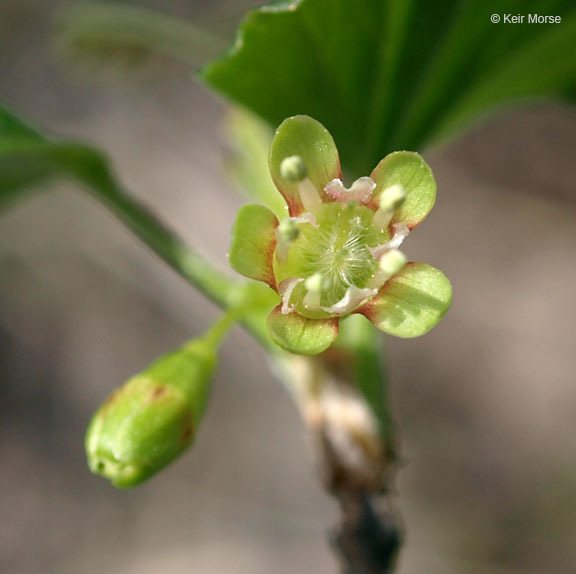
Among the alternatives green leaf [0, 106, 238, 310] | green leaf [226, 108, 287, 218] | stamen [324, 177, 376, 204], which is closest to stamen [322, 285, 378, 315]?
stamen [324, 177, 376, 204]

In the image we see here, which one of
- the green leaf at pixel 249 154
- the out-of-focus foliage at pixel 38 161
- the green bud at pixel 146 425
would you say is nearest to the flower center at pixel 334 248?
the green bud at pixel 146 425

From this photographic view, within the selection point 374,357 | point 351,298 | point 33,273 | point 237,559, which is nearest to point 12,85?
point 33,273

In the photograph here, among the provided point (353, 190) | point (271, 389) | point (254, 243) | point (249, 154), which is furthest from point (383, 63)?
point (271, 389)

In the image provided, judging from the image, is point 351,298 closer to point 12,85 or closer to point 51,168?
point 51,168

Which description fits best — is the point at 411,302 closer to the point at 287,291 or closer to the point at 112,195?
the point at 287,291

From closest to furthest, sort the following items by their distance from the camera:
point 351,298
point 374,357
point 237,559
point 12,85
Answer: point 351,298
point 374,357
point 237,559
point 12,85
